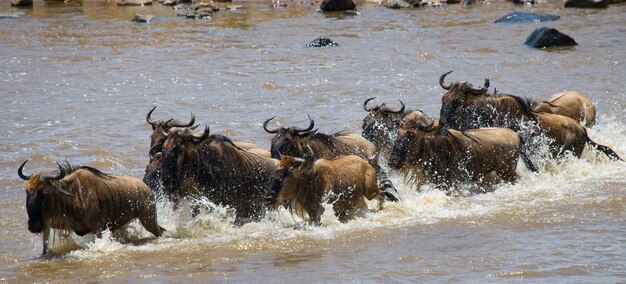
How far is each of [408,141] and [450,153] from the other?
508 millimetres

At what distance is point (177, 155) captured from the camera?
959cm

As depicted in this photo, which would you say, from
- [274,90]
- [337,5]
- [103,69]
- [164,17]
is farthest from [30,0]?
[274,90]

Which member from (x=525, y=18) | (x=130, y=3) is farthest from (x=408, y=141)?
(x=130, y=3)

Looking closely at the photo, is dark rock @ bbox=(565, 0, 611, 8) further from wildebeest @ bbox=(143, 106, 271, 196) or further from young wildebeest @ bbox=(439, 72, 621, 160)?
wildebeest @ bbox=(143, 106, 271, 196)

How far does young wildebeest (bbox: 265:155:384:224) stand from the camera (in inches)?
371

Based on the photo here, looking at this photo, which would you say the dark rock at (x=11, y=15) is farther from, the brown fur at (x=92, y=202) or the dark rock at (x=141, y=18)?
the brown fur at (x=92, y=202)

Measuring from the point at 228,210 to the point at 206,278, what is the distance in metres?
1.66

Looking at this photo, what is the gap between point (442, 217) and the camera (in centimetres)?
1002

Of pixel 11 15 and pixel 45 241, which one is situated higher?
pixel 45 241

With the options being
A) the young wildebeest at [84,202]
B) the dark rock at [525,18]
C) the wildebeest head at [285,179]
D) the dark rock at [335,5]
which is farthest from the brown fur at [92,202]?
the dark rock at [335,5]

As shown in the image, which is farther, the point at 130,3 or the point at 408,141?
the point at 130,3

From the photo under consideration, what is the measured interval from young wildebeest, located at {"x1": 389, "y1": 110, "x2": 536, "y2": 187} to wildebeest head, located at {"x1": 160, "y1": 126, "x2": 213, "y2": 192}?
7.31 feet

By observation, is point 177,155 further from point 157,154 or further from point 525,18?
point 525,18

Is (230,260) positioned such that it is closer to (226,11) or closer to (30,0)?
(226,11)
